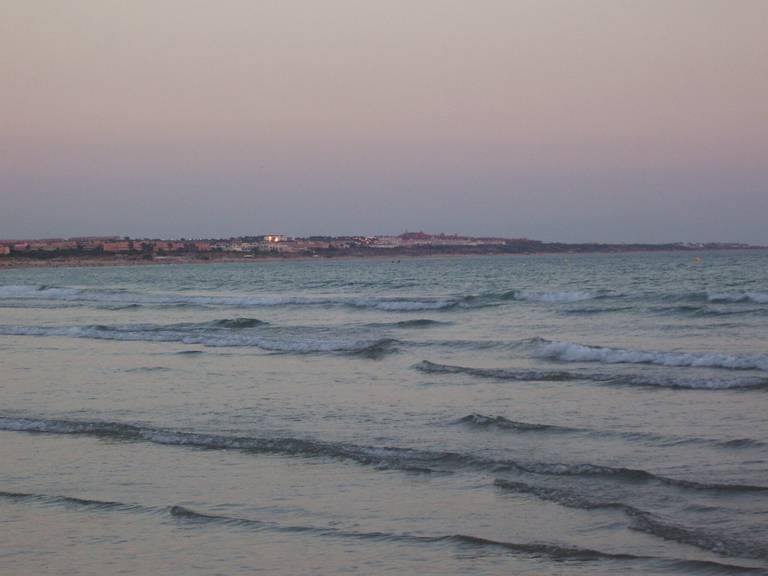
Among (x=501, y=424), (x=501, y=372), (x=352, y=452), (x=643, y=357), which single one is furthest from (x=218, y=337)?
(x=352, y=452)

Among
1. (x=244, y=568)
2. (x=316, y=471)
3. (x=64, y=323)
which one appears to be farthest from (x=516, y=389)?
(x=64, y=323)

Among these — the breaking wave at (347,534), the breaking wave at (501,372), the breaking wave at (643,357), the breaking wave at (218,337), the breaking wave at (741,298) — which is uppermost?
the breaking wave at (741,298)

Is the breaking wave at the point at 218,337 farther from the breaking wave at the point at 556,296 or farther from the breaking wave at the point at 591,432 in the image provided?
the breaking wave at the point at 556,296

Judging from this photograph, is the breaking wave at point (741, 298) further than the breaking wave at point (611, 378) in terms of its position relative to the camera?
Yes

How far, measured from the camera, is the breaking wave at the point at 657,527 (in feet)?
26.1

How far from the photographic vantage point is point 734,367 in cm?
1888

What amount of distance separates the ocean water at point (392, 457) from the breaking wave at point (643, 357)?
80 mm

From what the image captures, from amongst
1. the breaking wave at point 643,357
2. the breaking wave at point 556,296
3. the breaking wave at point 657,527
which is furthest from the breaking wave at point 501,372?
the breaking wave at point 556,296

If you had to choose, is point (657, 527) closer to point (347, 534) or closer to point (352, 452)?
point (347, 534)

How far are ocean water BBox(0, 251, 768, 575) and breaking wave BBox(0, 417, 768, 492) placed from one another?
41 millimetres

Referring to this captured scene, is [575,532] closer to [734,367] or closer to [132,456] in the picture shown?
[132,456]

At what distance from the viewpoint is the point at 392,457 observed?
11.6m

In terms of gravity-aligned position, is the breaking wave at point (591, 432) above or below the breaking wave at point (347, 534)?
above

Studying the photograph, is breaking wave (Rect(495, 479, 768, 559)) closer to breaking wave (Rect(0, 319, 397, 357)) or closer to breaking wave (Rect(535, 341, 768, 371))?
breaking wave (Rect(535, 341, 768, 371))
